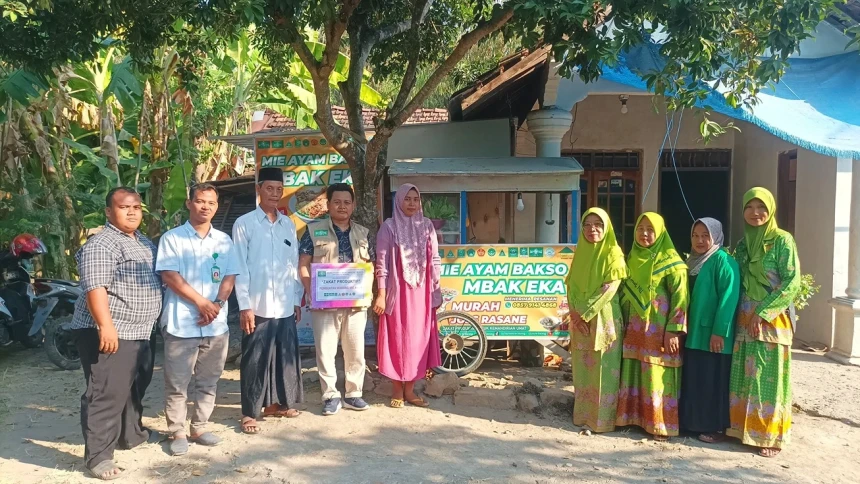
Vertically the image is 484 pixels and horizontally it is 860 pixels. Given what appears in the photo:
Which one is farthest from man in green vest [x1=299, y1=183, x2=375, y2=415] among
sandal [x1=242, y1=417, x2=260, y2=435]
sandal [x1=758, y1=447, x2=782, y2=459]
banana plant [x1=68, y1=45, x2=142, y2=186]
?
banana plant [x1=68, y1=45, x2=142, y2=186]

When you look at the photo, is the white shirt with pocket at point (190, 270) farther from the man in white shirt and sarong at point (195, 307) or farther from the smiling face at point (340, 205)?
the smiling face at point (340, 205)

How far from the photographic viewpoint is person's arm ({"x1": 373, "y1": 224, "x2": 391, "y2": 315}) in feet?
14.5

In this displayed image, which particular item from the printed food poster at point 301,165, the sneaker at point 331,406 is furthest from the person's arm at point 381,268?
the printed food poster at point 301,165

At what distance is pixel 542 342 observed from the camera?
18.3 ft

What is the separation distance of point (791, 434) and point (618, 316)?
1410 mm

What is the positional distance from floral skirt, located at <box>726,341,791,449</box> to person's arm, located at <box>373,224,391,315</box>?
7.63 feet

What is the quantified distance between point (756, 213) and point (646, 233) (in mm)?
651

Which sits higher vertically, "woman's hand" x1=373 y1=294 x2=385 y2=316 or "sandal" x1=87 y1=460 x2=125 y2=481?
"woman's hand" x1=373 y1=294 x2=385 y2=316

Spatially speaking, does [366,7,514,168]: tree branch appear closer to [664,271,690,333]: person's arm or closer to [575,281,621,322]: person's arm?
[575,281,621,322]: person's arm

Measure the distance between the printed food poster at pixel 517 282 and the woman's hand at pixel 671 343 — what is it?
155 centimetres

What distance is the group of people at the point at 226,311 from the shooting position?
3373mm

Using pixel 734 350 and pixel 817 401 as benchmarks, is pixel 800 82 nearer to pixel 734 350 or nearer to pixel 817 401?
pixel 817 401

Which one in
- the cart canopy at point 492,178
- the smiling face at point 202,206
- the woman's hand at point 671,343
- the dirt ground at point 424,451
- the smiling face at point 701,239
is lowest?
the dirt ground at point 424,451

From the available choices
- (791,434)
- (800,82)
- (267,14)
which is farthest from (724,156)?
(267,14)
